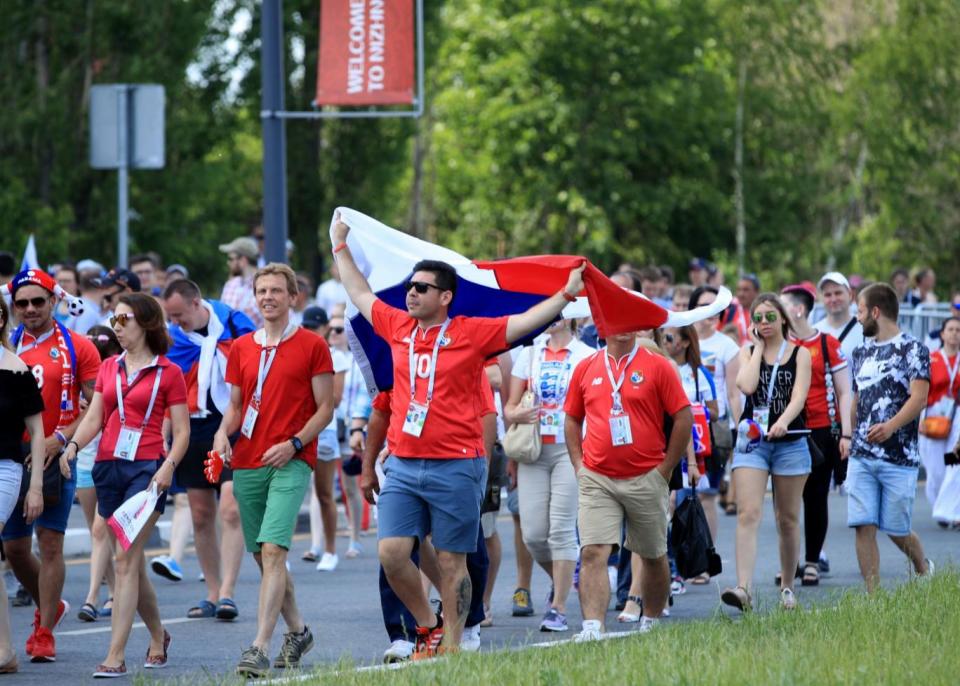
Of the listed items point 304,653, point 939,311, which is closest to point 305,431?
point 304,653

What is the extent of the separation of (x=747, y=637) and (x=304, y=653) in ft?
7.80

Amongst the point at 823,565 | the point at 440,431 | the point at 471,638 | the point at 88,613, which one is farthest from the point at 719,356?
→ the point at 440,431

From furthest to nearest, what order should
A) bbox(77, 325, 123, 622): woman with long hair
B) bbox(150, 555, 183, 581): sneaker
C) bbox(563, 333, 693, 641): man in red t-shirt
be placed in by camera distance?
1. bbox(150, 555, 183, 581): sneaker
2. bbox(77, 325, 123, 622): woman with long hair
3. bbox(563, 333, 693, 641): man in red t-shirt

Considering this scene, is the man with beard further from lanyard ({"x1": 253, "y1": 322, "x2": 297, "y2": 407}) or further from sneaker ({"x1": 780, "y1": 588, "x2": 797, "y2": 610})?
lanyard ({"x1": 253, "y1": 322, "x2": 297, "y2": 407})

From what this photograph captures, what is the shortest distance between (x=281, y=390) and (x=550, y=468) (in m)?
2.29

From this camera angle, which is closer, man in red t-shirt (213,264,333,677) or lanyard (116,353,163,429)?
man in red t-shirt (213,264,333,677)

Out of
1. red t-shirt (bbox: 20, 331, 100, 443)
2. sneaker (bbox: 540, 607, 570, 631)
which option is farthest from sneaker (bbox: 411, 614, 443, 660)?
red t-shirt (bbox: 20, 331, 100, 443)

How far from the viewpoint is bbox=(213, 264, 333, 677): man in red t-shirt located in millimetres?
9602

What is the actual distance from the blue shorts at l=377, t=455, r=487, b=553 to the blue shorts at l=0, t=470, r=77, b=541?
2.16 m

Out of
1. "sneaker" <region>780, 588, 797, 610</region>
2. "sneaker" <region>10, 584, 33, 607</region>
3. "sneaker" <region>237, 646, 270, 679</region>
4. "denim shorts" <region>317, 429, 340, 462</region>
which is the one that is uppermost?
"denim shorts" <region>317, 429, 340, 462</region>

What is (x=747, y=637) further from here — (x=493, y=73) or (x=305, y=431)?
(x=493, y=73)

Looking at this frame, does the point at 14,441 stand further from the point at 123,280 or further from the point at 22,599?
the point at 123,280

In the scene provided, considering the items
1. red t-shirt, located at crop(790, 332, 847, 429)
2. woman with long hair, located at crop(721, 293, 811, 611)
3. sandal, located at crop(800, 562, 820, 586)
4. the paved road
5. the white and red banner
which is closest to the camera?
the paved road

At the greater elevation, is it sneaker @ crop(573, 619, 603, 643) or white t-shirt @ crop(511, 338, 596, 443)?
white t-shirt @ crop(511, 338, 596, 443)
